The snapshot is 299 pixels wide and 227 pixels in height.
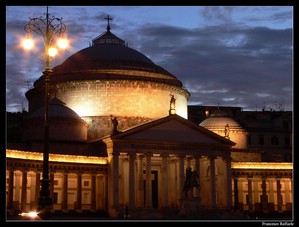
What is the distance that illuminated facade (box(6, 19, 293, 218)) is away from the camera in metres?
63.2

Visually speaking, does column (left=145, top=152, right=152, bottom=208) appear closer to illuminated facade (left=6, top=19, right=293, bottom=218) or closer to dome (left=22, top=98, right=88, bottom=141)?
illuminated facade (left=6, top=19, right=293, bottom=218)

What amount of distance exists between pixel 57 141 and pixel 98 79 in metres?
11.4

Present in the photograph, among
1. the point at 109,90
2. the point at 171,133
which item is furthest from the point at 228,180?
the point at 109,90

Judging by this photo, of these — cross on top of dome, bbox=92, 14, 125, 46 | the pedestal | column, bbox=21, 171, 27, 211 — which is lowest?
the pedestal

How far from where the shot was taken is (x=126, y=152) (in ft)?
209

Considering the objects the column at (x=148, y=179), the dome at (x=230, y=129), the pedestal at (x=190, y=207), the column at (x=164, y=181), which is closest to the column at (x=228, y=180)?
the column at (x=164, y=181)

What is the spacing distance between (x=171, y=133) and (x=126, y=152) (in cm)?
554

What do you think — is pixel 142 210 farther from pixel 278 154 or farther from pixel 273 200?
pixel 278 154

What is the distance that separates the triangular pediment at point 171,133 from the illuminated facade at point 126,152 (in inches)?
4.2

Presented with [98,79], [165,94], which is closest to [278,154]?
[165,94]

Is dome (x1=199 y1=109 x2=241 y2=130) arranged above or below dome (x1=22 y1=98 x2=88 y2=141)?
above

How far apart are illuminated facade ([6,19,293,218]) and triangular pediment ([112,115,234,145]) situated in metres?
0.11

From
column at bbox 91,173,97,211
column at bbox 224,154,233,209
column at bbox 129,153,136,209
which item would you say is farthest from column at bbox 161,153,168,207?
column at bbox 224,154,233,209

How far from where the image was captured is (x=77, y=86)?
245 feet
